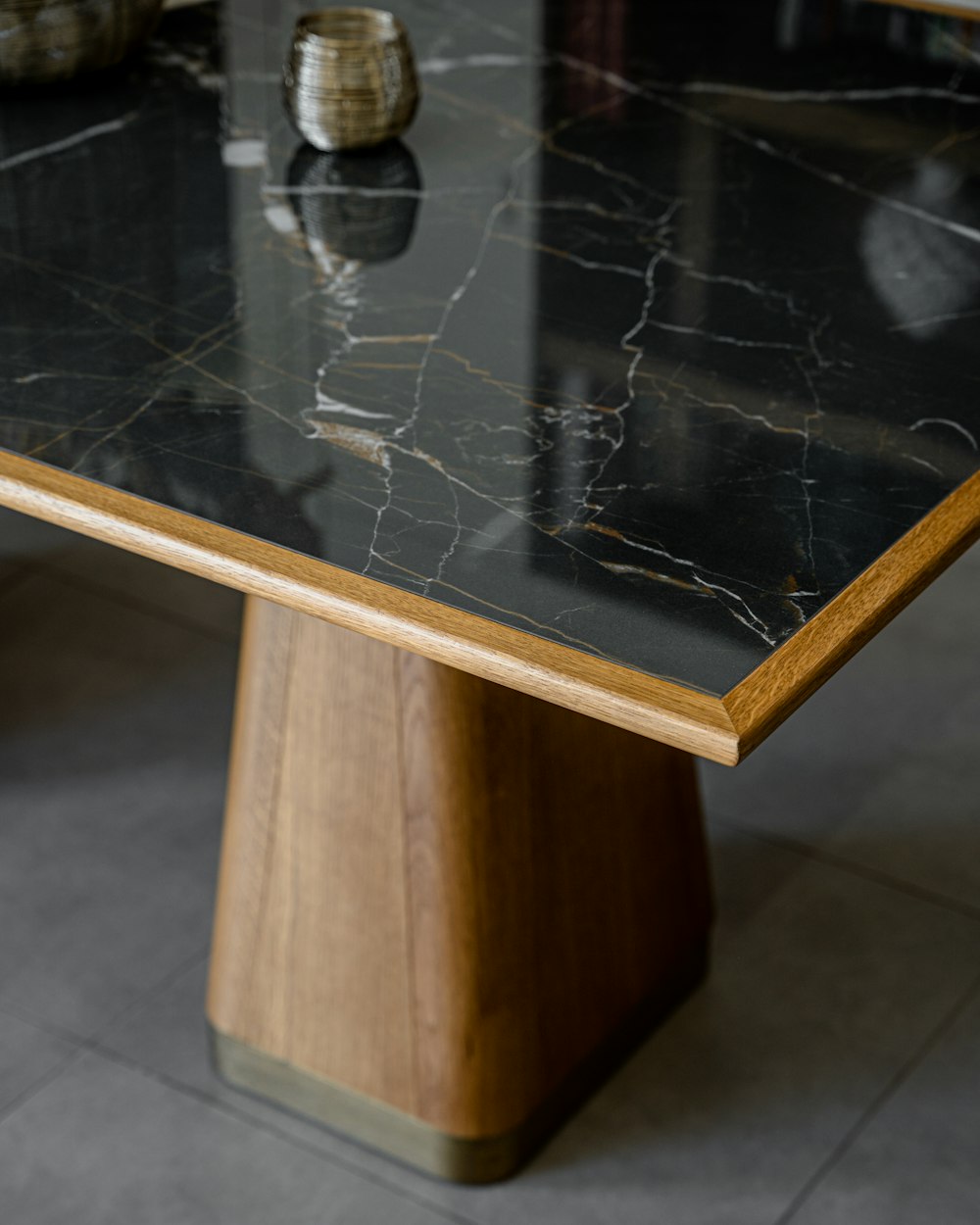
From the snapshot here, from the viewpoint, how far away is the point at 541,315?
4.61ft

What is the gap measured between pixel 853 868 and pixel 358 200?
3.32 feet

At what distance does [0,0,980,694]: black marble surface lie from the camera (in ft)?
3.63

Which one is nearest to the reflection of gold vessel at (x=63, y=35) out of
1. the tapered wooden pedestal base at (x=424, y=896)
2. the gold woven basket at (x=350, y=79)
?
the gold woven basket at (x=350, y=79)

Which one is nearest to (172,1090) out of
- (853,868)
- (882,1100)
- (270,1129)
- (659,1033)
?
(270,1129)

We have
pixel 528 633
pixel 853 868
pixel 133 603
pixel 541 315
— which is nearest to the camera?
pixel 528 633

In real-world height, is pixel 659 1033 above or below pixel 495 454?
below

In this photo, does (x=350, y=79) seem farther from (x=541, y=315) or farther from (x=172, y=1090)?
(x=172, y=1090)

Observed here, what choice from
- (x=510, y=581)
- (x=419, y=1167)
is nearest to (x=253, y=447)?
(x=510, y=581)

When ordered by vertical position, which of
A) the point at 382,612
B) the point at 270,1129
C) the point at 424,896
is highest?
the point at 382,612

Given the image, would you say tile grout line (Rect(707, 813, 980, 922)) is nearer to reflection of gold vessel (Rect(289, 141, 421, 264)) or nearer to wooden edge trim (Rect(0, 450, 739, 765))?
reflection of gold vessel (Rect(289, 141, 421, 264))

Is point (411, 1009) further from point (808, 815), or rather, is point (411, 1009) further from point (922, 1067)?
point (808, 815)

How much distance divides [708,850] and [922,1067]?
1.29 ft

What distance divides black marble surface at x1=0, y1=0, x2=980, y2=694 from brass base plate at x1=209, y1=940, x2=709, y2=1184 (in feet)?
2.41

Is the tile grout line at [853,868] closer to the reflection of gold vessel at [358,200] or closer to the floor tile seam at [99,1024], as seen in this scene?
the floor tile seam at [99,1024]
